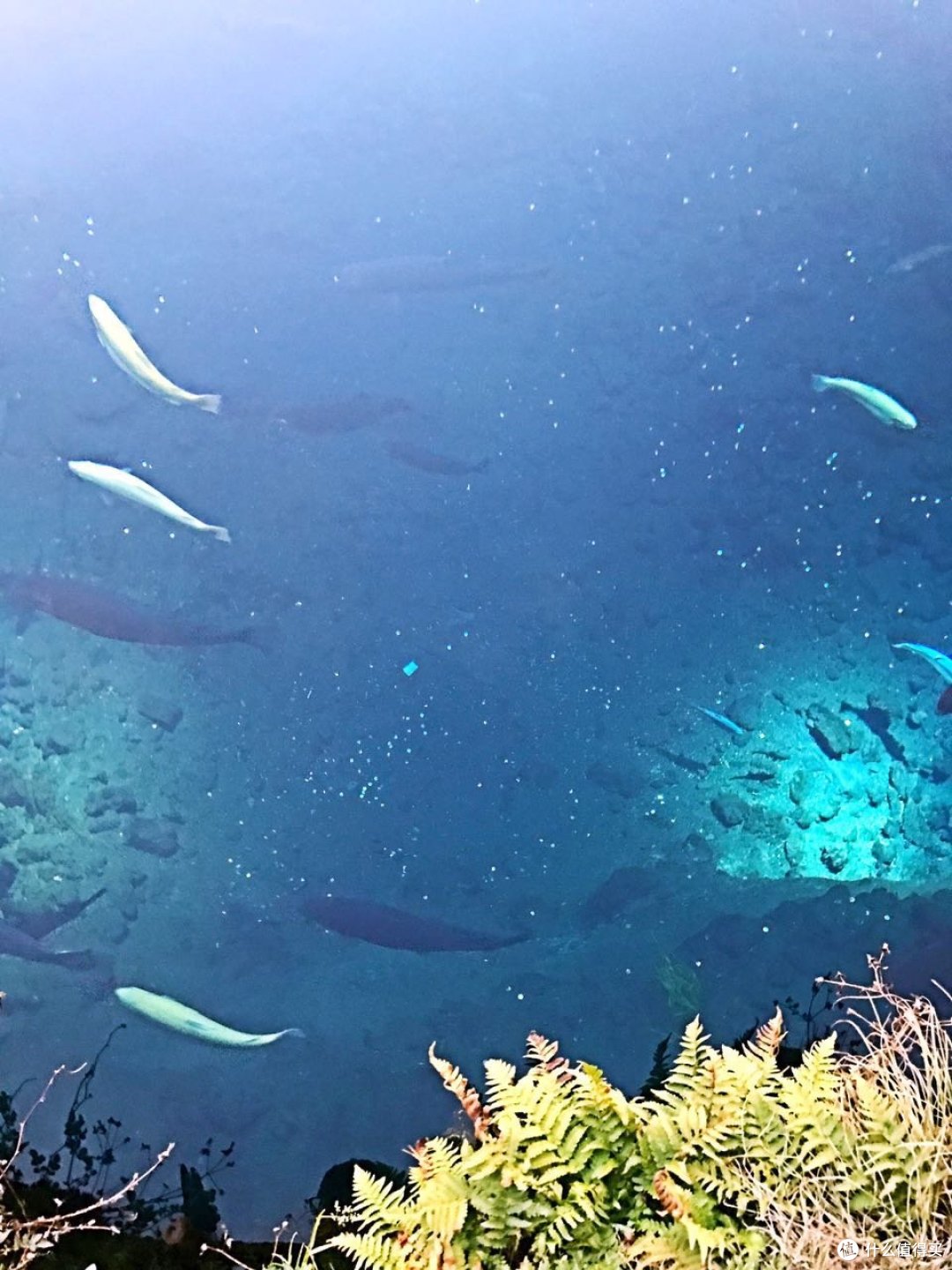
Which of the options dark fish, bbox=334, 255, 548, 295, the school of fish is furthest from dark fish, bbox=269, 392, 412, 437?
dark fish, bbox=334, 255, 548, 295

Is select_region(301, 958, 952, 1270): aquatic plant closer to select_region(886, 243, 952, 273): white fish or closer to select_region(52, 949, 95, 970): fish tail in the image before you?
select_region(52, 949, 95, 970): fish tail

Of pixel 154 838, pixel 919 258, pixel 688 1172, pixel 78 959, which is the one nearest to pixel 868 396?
pixel 919 258

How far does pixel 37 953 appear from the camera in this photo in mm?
1956

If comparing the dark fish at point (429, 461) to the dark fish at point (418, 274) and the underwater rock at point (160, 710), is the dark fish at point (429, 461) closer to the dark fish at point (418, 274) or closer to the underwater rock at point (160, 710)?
the dark fish at point (418, 274)

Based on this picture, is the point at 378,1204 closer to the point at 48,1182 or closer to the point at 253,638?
the point at 48,1182

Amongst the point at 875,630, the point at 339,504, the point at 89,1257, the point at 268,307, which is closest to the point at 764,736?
the point at 875,630

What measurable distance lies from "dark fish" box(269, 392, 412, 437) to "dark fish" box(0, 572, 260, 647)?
0.46 meters

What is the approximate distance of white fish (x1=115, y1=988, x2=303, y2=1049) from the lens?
6.37 ft

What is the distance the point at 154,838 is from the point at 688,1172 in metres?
1.26

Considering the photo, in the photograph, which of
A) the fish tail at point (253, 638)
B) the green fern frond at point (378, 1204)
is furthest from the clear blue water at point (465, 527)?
the green fern frond at point (378, 1204)

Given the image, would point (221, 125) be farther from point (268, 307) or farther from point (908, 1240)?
point (908, 1240)

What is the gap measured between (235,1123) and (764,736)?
1428 millimetres

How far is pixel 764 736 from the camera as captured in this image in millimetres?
1938

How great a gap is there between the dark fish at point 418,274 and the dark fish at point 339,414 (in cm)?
23
